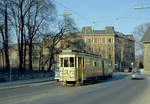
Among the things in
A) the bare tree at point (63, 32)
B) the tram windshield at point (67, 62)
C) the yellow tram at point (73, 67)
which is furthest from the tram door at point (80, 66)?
the bare tree at point (63, 32)

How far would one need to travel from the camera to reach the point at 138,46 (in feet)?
278

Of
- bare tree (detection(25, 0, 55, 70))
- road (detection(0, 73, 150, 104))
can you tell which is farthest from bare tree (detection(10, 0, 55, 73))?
road (detection(0, 73, 150, 104))

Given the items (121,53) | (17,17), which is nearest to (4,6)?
(17,17)

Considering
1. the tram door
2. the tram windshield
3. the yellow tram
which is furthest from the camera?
the tram door

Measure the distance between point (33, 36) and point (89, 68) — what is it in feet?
61.6

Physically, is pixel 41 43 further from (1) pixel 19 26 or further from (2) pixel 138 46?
(2) pixel 138 46

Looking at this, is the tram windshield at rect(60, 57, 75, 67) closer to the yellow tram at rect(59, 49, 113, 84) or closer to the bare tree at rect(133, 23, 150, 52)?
the yellow tram at rect(59, 49, 113, 84)

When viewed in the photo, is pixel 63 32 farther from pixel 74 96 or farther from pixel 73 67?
pixel 74 96

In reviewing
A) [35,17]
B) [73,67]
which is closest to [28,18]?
[35,17]

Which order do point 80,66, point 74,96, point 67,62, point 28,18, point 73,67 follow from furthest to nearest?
point 28,18
point 80,66
point 67,62
point 73,67
point 74,96

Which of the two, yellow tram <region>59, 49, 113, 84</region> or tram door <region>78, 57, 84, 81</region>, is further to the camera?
tram door <region>78, 57, 84, 81</region>

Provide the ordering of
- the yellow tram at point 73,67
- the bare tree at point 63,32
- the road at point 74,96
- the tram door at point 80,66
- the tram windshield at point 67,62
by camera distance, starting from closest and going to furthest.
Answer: the road at point 74,96, the yellow tram at point 73,67, the tram windshield at point 67,62, the tram door at point 80,66, the bare tree at point 63,32

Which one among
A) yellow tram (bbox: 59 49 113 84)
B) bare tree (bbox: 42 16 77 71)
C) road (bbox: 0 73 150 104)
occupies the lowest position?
road (bbox: 0 73 150 104)

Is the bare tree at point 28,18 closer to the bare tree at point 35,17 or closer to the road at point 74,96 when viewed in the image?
the bare tree at point 35,17
